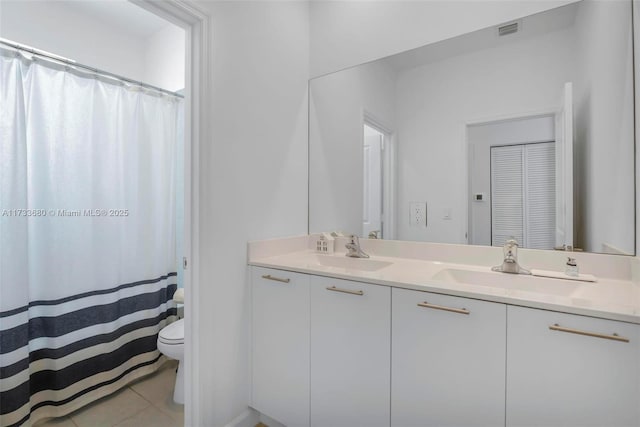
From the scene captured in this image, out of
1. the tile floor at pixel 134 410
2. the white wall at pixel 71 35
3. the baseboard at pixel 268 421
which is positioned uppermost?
the white wall at pixel 71 35

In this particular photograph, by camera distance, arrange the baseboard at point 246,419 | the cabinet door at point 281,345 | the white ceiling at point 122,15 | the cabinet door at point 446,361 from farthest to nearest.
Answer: the white ceiling at point 122,15, the baseboard at point 246,419, the cabinet door at point 281,345, the cabinet door at point 446,361

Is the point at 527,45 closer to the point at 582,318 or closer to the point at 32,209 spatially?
the point at 582,318

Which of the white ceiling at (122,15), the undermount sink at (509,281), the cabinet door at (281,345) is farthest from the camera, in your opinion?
the white ceiling at (122,15)

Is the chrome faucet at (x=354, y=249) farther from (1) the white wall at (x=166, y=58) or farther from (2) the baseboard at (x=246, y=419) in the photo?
(1) the white wall at (x=166, y=58)

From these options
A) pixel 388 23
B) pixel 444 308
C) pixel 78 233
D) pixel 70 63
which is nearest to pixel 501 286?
pixel 444 308

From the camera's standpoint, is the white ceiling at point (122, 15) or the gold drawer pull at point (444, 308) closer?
the gold drawer pull at point (444, 308)

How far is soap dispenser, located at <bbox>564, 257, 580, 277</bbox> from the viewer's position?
123 cm

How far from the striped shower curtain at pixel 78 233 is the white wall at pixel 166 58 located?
8.1 inches

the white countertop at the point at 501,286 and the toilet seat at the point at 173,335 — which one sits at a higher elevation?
the white countertop at the point at 501,286

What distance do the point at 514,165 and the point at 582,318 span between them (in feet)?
2.60

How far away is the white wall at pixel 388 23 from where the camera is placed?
1.43m

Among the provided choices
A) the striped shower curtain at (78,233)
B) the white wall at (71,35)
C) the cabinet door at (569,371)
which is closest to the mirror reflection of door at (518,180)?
the cabinet door at (569,371)

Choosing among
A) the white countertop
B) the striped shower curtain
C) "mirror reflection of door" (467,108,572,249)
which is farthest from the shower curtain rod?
"mirror reflection of door" (467,108,572,249)

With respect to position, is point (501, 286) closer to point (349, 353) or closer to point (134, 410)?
point (349, 353)
